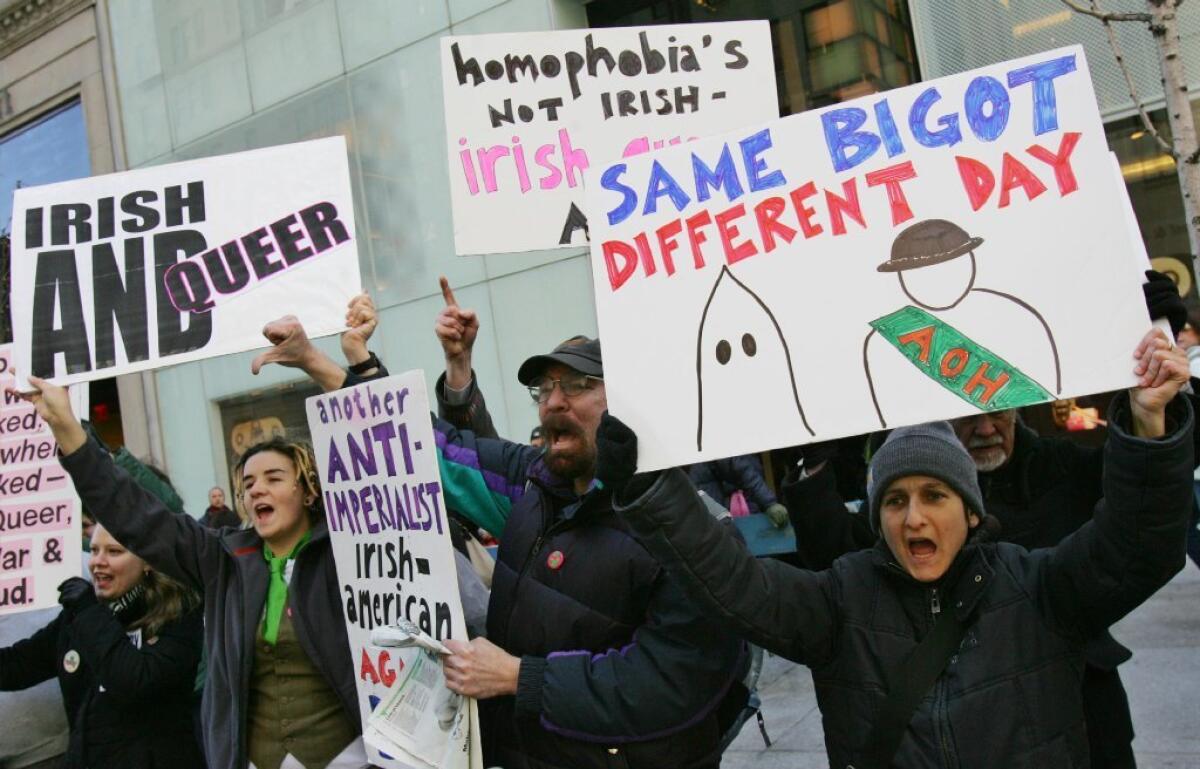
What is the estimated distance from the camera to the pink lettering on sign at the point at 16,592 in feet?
12.6

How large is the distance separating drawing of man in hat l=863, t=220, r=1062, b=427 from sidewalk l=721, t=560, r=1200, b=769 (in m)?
3.03

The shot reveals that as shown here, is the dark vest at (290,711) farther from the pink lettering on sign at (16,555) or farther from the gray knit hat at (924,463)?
the gray knit hat at (924,463)

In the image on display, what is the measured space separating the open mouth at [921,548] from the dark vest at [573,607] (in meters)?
0.57

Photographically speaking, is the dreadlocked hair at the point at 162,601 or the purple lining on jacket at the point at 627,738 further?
the dreadlocked hair at the point at 162,601

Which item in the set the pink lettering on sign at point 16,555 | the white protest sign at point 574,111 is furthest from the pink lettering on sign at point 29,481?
the white protest sign at point 574,111

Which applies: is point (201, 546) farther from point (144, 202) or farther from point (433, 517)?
point (144, 202)

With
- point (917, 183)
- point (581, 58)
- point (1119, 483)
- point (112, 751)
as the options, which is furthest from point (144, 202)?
point (1119, 483)

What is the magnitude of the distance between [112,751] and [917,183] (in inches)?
116

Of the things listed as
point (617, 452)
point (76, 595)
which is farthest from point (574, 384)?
point (76, 595)

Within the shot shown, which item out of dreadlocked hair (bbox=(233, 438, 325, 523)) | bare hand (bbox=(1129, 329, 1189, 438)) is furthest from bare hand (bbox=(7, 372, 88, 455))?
bare hand (bbox=(1129, 329, 1189, 438))

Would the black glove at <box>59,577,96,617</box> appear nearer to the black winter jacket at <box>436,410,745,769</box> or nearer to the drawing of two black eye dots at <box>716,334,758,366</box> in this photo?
the black winter jacket at <box>436,410,745,769</box>

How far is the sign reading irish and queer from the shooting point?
189 cm

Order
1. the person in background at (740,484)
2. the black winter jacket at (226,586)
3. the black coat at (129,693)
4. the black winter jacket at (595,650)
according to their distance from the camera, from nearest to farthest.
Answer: the black winter jacket at (595,650), the black winter jacket at (226,586), the black coat at (129,693), the person in background at (740,484)

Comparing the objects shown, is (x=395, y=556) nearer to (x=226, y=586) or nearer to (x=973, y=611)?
(x=226, y=586)
